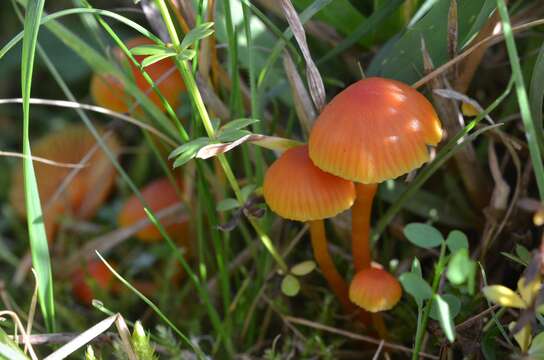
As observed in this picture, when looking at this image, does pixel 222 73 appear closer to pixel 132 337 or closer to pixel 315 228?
pixel 315 228

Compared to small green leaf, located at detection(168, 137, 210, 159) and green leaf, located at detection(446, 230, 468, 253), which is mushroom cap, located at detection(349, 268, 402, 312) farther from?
small green leaf, located at detection(168, 137, 210, 159)

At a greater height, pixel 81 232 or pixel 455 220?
pixel 455 220

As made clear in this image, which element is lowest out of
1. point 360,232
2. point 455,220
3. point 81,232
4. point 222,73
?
point 81,232

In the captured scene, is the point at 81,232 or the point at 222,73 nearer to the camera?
the point at 222,73

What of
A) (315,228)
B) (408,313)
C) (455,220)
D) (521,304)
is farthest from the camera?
Result: (455,220)

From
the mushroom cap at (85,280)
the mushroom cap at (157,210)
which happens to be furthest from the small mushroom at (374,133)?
the mushroom cap at (85,280)

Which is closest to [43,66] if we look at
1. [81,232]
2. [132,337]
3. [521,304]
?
[81,232]

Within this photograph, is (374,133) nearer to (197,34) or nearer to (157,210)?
(197,34)

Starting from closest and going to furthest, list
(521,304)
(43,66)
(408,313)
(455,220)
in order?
1. (521,304)
2. (408,313)
3. (455,220)
4. (43,66)
